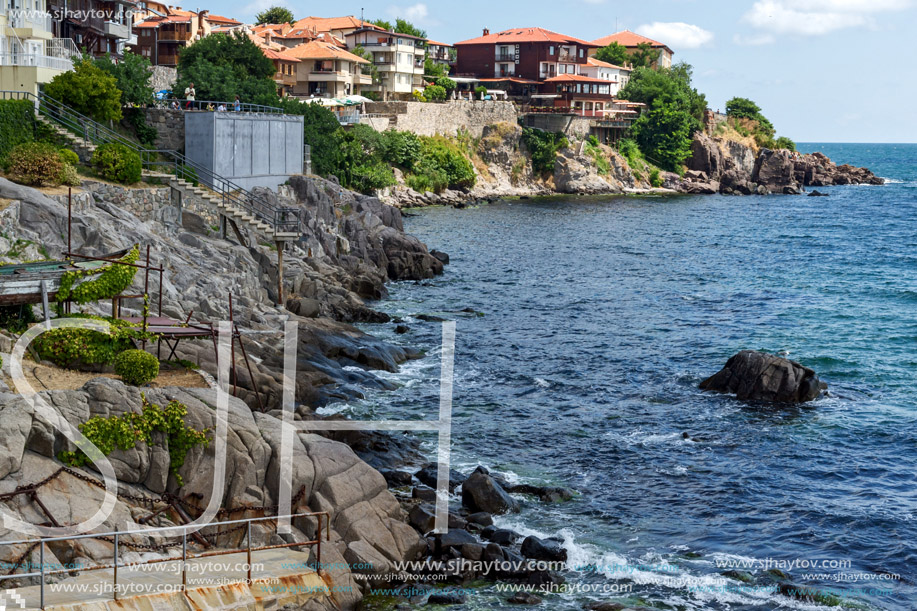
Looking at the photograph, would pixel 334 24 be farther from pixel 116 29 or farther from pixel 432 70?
pixel 116 29

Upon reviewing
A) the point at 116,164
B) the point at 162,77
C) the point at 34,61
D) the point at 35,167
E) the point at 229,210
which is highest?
the point at 162,77

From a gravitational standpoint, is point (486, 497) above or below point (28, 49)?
below

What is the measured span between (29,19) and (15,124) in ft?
55.7

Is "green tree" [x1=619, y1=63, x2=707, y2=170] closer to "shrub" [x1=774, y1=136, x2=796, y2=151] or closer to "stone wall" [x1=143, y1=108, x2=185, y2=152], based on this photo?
"shrub" [x1=774, y1=136, x2=796, y2=151]

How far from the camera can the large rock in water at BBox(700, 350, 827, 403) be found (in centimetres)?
3819

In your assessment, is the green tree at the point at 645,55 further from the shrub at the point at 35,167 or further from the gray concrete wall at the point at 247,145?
the shrub at the point at 35,167

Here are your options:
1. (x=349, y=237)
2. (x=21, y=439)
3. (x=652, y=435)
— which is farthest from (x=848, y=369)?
(x=21, y=439)

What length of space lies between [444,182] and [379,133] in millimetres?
13623

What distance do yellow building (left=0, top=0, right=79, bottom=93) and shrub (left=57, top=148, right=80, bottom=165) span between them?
23.2 ft

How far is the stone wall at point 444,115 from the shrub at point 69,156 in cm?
7389

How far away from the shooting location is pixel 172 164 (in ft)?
157

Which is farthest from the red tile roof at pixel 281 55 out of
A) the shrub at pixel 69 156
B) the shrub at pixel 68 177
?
the shrub at pixel 68 177

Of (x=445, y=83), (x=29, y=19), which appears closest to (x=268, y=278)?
(x=29, y=19)

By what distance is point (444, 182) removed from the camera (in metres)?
115
